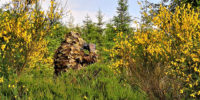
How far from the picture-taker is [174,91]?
325 centimetres

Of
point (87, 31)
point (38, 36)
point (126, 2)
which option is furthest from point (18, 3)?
point (126, 2)

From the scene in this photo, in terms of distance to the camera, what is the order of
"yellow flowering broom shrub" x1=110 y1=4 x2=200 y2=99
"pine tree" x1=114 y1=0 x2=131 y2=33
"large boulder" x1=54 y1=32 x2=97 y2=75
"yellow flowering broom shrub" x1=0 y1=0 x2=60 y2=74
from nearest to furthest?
1. "yellow flowering broom shrub" x1=110 y1=4 x2=200 y2=99
2. "yellow flowering broom shrub" x1=0 y1=0 x2=60 y2=74
3. "large boulder" x1=54 y1=32 x2=97 y2=75
4. "pine tree" x1=114 y1=0 x2=131 y2=33

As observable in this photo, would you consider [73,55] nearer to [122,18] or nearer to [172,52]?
[172,52]

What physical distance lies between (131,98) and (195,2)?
685 centimetres

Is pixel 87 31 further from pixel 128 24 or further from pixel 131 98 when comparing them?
pixel 131 98

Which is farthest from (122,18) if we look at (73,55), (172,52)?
(172,52)

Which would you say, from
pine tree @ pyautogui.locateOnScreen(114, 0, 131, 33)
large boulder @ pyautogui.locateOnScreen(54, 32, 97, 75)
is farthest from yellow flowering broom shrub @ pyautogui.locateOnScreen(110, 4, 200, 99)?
pine tree @ pyautogui.locateOnScreen(114, 0, 131, 33)

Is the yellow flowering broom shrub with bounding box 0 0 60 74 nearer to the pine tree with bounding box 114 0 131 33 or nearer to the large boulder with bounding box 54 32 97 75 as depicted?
the large boulder with bounding box 54 32 97 75

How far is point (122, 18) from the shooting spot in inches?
602

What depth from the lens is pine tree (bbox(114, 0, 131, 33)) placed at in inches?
588

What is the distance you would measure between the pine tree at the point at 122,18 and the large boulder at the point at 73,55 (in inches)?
296

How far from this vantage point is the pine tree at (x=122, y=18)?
14.9 m

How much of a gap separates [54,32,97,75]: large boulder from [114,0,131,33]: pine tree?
7517 mm

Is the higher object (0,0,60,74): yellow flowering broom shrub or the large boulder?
(0,0,60,74): yellow flowering broom shrub
